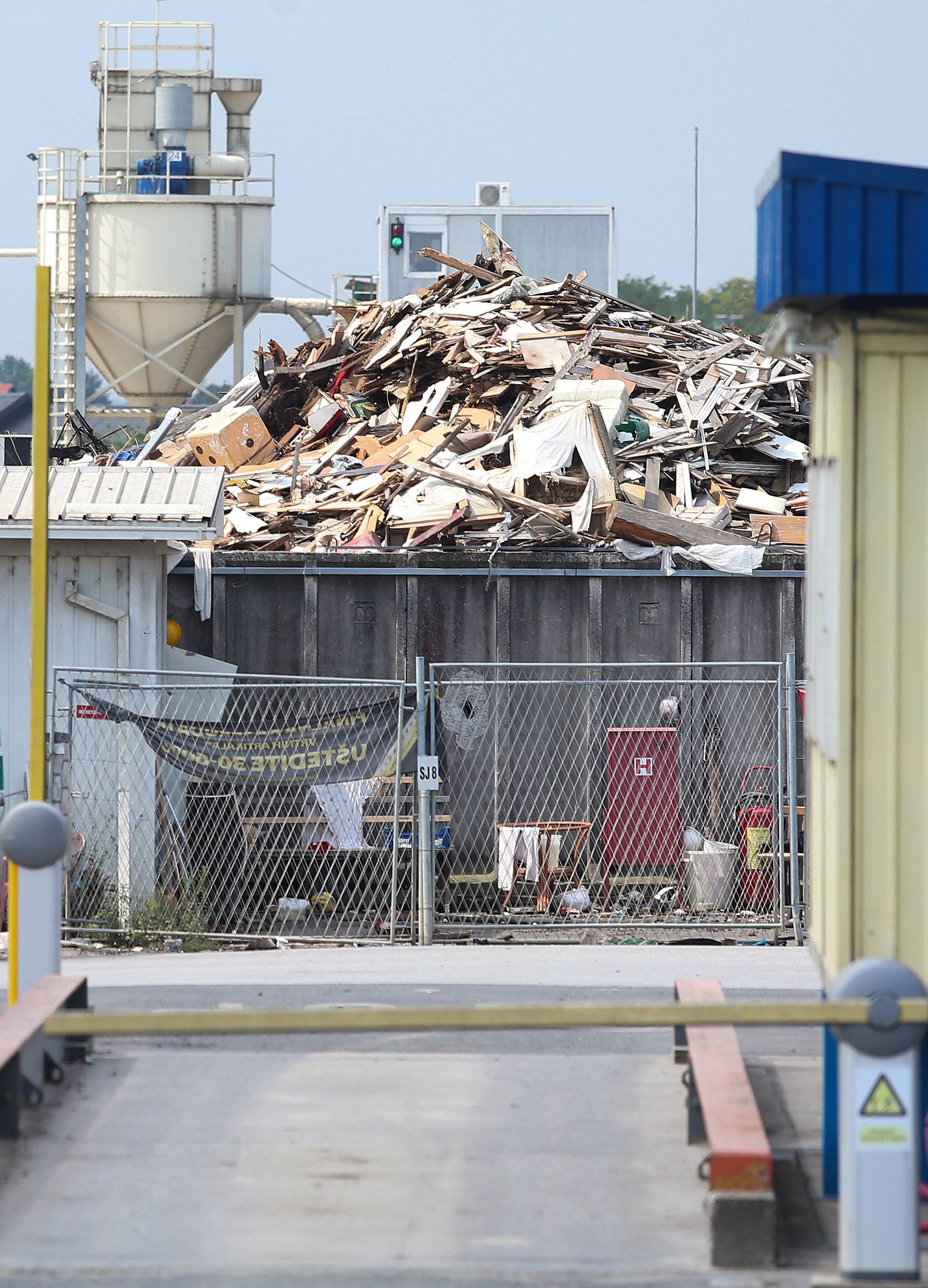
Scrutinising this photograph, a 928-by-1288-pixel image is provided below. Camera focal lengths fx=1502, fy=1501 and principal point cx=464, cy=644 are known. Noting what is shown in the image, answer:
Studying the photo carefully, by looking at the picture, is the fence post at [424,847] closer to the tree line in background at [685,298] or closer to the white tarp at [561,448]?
the white tarp at [561,448]

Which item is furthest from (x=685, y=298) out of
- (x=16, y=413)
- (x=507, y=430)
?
(x=507, y=430)

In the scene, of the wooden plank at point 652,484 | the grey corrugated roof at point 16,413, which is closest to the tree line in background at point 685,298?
the grey corrugated roof at point 16,413

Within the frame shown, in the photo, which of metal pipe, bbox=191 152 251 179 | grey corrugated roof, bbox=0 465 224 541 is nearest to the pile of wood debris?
grey corrugated roof, bbox=0 465 224 541

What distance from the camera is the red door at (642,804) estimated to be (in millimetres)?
12570

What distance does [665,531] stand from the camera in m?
13.4

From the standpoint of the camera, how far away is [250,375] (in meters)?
22.0

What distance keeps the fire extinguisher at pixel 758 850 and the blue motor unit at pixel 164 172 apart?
23.5 m

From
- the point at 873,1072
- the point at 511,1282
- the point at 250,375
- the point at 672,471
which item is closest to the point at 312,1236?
the point at 511,1282

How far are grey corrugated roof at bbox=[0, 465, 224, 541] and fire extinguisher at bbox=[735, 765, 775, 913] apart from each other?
16.5ft

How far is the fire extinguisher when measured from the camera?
1217cm

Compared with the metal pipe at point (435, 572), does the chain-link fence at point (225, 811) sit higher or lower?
lower

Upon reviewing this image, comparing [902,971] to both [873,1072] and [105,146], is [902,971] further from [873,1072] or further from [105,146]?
[105,146]

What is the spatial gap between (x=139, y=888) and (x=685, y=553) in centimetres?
539

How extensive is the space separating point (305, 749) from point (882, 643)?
701 cm
